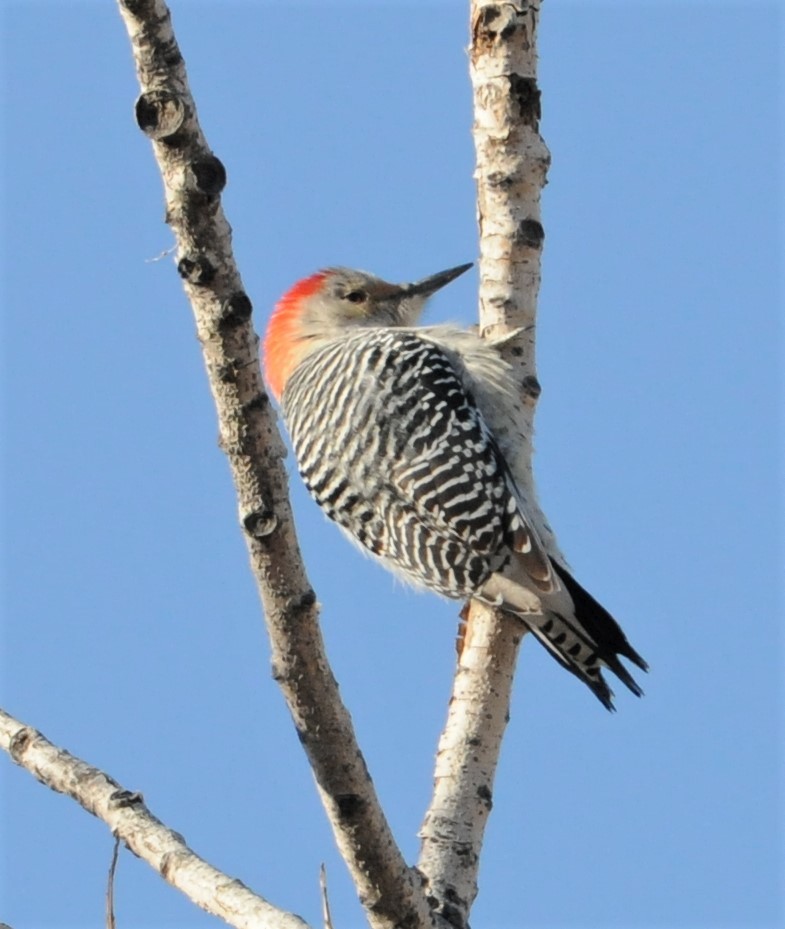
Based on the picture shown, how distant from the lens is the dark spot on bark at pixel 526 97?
539cm

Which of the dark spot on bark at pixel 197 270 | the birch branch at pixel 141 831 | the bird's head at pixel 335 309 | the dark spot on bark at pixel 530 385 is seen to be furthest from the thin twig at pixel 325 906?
the bird's head at pixel 335 309

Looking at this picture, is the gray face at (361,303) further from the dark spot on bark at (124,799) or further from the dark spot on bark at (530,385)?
the dark spot on bark at (124,799)

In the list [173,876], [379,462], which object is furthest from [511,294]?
[173,876]

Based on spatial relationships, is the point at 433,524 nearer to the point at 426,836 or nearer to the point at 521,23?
the point at 426,836

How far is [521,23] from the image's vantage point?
211 inches

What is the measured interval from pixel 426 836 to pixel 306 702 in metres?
1.15

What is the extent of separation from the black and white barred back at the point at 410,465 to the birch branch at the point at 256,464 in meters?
1.74

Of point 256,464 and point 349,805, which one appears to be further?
point 349,805

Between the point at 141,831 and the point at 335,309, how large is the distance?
13.8ft

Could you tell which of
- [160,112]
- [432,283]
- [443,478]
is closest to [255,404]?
[160,112]

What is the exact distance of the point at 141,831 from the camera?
361 cm

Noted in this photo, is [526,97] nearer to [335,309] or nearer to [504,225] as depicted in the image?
[504,225]

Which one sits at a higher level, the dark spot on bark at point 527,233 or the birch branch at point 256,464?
the dark spot on bark at point 527,233

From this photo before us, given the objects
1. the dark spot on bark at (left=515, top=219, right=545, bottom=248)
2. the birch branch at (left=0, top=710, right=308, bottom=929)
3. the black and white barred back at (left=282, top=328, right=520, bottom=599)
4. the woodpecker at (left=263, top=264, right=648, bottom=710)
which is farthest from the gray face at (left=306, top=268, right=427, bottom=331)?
the birch branch at (left=0, top=710, right=308, bottom=929)
